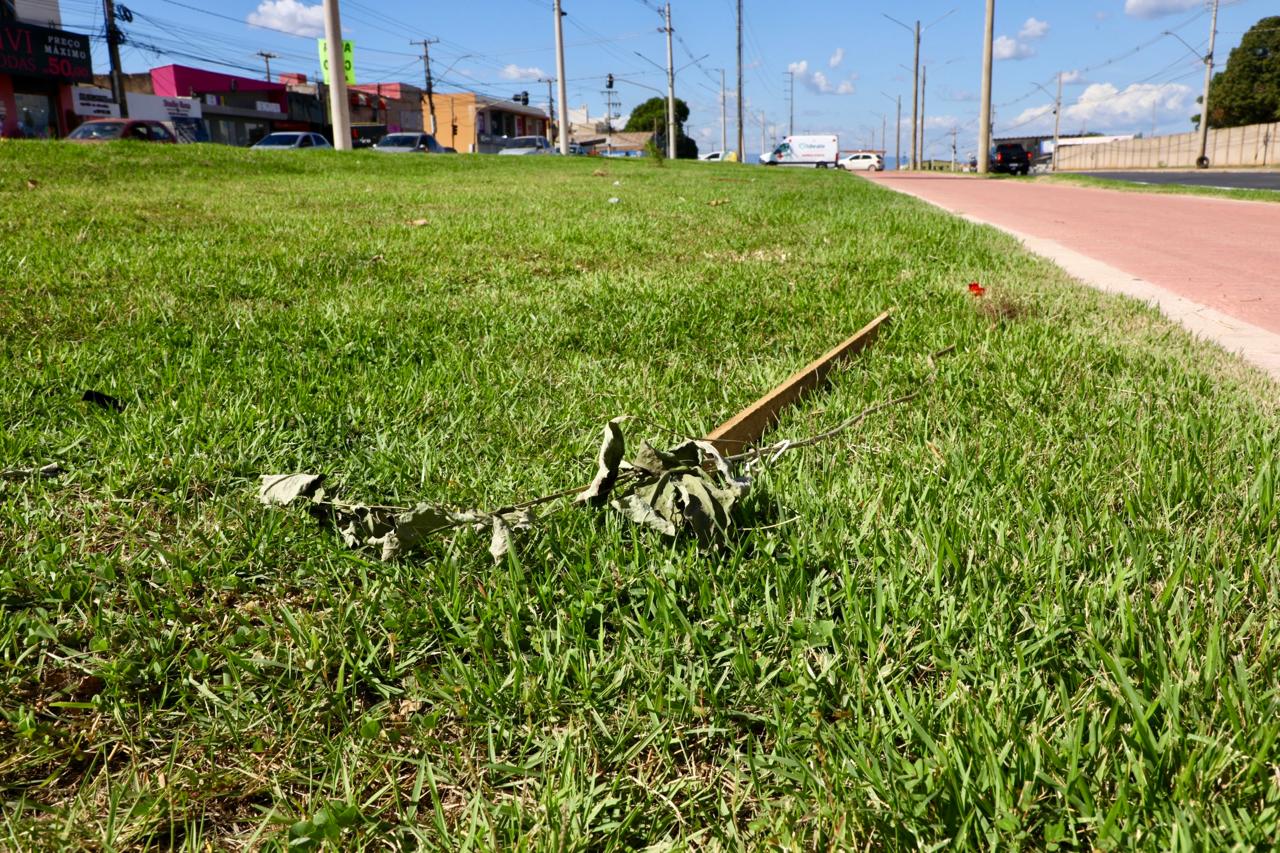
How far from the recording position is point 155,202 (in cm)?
753

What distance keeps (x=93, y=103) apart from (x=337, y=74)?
1012 inches

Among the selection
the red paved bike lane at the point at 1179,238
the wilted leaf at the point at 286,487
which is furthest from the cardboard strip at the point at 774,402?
the red paved bike lane at the point at 1179,238

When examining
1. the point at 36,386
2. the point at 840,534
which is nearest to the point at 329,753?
the point at 840,534

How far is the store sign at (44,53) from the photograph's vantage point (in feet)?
108

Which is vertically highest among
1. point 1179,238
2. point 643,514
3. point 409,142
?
point 409,142

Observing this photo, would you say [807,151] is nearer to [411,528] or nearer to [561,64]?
[561,64]

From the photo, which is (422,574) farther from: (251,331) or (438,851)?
(251,331)

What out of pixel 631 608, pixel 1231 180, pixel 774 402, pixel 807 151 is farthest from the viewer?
pixel 807 151

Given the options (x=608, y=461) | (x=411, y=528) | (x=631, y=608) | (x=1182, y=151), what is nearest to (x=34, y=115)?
(x=411, y=528)

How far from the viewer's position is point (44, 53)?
34.5 metres

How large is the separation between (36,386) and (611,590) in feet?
7.01

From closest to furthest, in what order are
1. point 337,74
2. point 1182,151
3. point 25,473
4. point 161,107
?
point 25,473
point 337,74
point 161,107
point 1182,151

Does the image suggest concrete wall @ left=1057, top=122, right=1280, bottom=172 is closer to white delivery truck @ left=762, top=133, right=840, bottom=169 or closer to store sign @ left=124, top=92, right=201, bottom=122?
white delivery truck @ left=762, top=133, right=840, bottom=169

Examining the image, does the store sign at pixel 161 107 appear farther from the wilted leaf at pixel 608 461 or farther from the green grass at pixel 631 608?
the wilted leaf at pixel 608 461
